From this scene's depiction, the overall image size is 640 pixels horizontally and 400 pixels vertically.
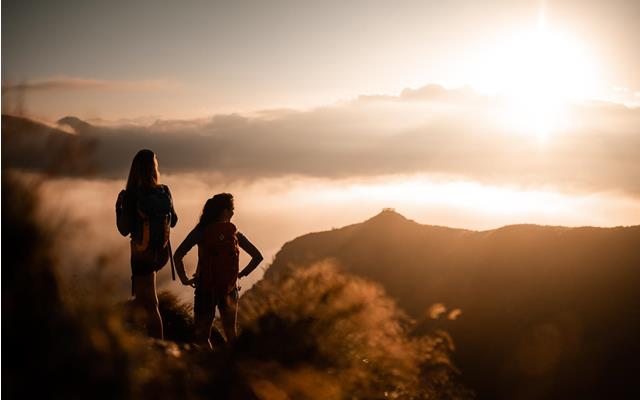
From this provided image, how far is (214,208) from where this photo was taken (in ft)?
20.6

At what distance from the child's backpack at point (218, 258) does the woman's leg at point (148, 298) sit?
0.59m

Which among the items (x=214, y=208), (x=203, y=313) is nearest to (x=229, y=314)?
(x=203, y=313)

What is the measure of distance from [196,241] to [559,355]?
179 ft

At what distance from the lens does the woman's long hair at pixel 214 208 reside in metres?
6.27

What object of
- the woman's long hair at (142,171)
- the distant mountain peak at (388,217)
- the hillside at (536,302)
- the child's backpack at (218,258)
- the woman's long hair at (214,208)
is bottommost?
the hillside at (536,302)

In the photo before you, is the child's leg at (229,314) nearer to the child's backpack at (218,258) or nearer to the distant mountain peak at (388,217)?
the child's backpack at (218,258)

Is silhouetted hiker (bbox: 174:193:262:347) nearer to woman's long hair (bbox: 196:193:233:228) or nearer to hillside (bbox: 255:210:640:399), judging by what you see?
woman's long hair (bbox: 196:193:233:228)

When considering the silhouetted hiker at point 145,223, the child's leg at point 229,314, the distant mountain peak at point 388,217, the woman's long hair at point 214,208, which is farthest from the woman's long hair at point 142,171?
the distant mountain peak at point 388,217

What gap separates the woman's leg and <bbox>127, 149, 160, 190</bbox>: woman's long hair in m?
0.97

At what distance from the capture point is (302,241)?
11006 cm

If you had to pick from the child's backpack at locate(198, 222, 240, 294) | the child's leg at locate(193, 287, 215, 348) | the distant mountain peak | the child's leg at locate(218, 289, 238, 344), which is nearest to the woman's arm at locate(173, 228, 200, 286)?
the child's backpack at locate(198, 222, 240, 294)

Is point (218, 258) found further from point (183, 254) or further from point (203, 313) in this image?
point (203, 313)

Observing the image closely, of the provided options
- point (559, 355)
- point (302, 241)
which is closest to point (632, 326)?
point (559, 355)

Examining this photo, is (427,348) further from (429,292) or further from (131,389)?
(429,292)
